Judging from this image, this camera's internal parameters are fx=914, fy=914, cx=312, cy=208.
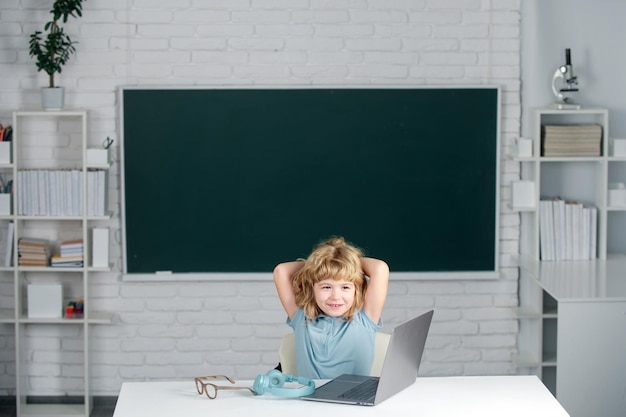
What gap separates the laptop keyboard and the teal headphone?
115mm

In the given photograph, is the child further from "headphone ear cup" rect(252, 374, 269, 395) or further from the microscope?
the microscope

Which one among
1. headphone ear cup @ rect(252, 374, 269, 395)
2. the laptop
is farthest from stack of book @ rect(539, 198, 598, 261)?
headphone ear cup @ rect(252, 374, 269, 395)

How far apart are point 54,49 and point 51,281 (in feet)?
4.08

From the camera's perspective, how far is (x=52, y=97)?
4.59 meters

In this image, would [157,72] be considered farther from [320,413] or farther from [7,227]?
[320,413]

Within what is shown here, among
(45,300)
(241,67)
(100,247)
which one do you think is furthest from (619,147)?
(45,300)

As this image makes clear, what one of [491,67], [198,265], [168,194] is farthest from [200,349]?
[491,67]

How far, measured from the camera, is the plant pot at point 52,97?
4.58 meters

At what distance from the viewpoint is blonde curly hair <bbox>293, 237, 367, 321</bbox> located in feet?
10.4

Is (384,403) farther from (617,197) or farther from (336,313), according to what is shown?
(617,197)

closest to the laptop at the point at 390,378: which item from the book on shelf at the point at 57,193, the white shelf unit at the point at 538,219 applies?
the white shelf unit at the point at 538,219

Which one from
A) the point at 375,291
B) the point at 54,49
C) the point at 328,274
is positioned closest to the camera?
the point at 328,274

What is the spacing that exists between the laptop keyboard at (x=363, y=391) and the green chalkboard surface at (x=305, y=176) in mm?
1929

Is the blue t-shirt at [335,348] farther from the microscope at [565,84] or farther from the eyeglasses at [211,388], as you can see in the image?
the microscope at [565,84]
